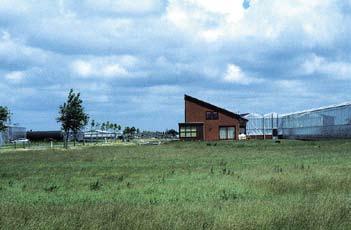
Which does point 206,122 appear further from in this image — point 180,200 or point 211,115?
point 180,200

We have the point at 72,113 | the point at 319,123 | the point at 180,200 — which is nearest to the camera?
the point at 180,200

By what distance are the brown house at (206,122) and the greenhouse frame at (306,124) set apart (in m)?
13.8

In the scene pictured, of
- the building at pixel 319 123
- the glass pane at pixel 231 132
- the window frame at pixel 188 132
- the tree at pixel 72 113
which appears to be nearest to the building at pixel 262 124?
the building at pixel 319 123

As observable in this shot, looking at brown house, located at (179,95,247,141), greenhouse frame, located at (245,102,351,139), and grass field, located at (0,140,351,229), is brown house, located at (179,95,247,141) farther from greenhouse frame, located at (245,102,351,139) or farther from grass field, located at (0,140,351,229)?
grass field, located at (0,140,351,229)

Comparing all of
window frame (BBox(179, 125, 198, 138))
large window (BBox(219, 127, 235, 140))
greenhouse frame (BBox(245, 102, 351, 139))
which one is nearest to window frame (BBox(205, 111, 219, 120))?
large window (BBox(219, 127, 235, 140))

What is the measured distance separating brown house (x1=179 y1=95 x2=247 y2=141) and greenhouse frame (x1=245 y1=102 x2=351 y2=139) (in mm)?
13799

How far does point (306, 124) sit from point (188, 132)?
2282 cm

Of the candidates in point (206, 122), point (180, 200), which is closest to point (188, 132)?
point (206, 122)

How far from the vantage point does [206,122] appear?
106 m

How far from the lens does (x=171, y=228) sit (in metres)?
10.9

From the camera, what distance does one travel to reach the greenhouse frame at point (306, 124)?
3484 inches

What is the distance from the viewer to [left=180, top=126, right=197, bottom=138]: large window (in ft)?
345

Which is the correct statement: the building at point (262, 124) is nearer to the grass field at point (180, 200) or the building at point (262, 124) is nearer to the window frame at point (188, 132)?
the window frame at point (188, 132)

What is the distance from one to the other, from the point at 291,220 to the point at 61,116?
67269 millimetres
